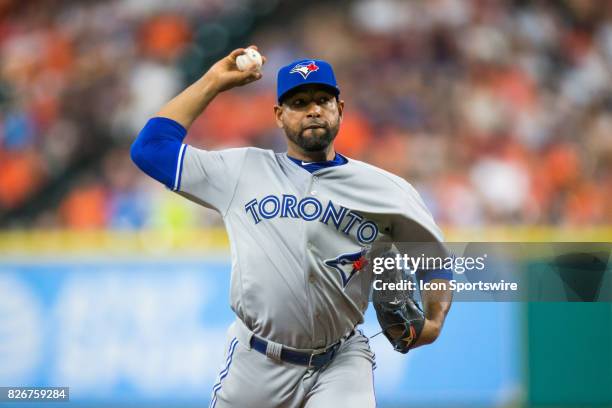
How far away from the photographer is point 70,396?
6527 millimetres

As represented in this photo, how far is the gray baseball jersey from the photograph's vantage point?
125 inches

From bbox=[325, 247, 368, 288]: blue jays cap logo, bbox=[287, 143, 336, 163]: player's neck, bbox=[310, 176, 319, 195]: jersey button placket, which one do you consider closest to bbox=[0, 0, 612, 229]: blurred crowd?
bbox=[287, 143, 336, 163]: player's neck

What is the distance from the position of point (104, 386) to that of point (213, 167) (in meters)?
3.84

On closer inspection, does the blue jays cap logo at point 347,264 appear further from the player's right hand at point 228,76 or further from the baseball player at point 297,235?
the player's right hand at point 228,76

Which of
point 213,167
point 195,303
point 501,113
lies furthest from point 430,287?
point 501,113

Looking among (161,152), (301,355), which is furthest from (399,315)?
(161,152)

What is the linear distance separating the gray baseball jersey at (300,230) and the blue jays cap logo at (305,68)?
0.34 m

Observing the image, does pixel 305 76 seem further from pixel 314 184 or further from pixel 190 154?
pixel 190 154

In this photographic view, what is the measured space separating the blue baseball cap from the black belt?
91cm

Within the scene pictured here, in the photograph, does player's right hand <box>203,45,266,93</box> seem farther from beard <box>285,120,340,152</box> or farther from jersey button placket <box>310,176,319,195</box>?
jersey button placket <box>310,176,319,195</box>

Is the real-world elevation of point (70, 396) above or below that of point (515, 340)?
below

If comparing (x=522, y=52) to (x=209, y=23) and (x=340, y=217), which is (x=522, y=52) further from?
(x=340, y=217)

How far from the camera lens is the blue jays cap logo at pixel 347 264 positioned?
10.4ft

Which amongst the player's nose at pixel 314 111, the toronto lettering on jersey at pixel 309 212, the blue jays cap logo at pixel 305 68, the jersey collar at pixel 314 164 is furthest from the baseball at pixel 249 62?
the toronto lettering on jersey at pixel 309 212
